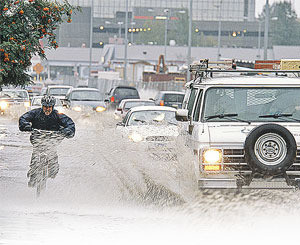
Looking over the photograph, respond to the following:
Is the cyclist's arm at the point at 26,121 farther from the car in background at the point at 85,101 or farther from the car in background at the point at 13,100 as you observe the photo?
the car in background at the point at 13,100

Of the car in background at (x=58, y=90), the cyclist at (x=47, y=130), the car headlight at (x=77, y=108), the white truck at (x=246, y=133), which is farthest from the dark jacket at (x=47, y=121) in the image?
the car in background at (x=58, y=90)

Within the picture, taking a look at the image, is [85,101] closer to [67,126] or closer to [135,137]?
[135,137]

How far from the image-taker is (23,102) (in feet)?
122

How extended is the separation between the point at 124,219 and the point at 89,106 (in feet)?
76.3

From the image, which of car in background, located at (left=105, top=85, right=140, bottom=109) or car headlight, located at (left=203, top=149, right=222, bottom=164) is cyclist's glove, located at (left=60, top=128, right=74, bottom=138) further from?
car in background, located at (left=105, top=85, right=140, bottom=109)

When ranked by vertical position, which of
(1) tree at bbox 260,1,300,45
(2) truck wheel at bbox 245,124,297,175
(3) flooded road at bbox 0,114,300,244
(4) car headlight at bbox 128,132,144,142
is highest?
(1) tree at bbox 260,1,300,45

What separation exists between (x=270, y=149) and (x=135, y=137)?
186 inches

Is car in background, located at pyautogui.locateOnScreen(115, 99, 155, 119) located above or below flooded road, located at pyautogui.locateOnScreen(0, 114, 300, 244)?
above

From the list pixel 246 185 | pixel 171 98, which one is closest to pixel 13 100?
pixel 171 98

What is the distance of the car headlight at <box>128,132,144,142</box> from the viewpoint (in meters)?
14.4

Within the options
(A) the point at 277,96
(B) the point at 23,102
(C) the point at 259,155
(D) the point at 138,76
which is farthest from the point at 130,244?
(D) the point at 138,76

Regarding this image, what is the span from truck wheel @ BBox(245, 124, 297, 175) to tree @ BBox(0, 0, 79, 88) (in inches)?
269

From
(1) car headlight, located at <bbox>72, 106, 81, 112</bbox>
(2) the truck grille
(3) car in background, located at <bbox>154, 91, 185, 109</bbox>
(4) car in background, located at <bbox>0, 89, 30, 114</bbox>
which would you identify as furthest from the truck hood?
(3) car in background, located at <bbox>154, 91, 185, 109</bbox>

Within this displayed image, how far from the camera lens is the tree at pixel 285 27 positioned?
144 metres
